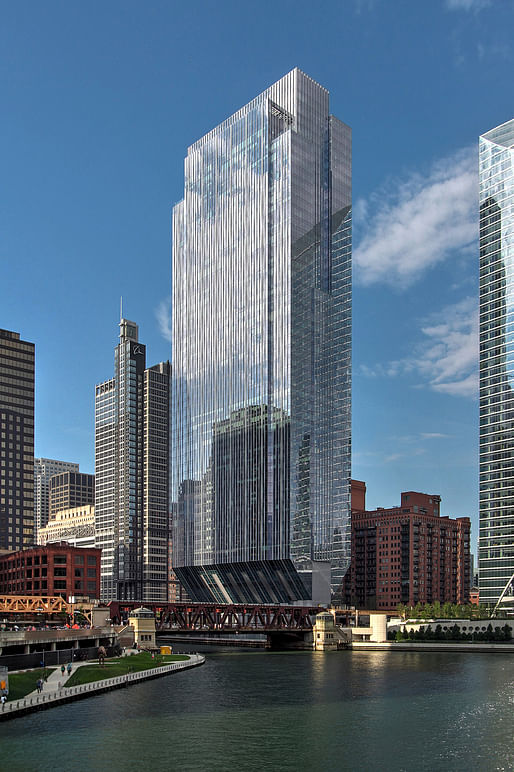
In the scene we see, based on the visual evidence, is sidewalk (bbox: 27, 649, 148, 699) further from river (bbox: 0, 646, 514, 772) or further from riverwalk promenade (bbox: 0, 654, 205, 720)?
river (bbox: 0, 646, 514, 772)

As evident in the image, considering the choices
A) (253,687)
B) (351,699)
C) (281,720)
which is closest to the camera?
(281,720)

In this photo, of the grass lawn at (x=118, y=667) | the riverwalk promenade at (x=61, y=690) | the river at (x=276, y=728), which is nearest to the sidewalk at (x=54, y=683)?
the riverwalk promenade at (x=61, y=690)

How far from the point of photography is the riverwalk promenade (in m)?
93.0

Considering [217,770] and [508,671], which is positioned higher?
[217,770]

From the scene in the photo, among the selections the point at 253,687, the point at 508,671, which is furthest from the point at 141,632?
the point at 508,671

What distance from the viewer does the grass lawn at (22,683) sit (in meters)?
102

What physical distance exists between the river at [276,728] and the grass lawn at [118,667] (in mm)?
5559

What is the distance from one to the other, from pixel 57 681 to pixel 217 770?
4979cm

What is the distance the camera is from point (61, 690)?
106m

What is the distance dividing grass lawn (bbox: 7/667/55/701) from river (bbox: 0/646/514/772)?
5.57m

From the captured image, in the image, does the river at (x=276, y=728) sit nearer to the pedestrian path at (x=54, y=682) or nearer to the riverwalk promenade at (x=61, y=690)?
the riverwalk promenade at (x=61, y=690)

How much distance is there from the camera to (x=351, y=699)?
4466 inches

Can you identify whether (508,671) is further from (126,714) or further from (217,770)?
(217,770)

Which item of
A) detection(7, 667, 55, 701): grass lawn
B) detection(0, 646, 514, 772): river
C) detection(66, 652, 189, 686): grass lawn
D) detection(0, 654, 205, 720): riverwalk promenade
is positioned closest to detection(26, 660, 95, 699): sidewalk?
detection(0, 654, 205, 720): riverwalk promenade
